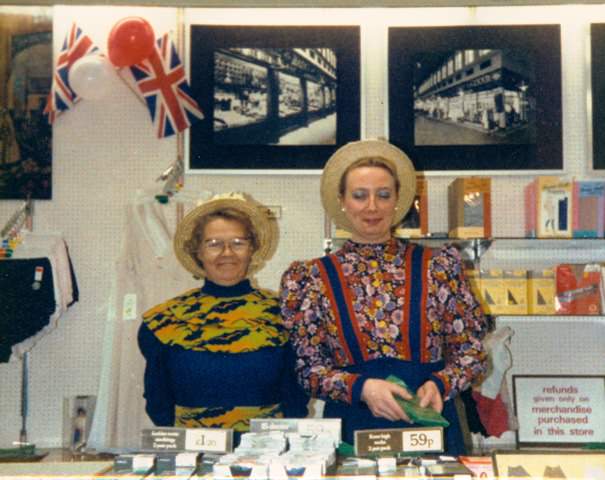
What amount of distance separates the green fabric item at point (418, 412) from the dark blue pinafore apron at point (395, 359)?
166 millimetres

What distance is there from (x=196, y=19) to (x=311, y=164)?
43.6 inches

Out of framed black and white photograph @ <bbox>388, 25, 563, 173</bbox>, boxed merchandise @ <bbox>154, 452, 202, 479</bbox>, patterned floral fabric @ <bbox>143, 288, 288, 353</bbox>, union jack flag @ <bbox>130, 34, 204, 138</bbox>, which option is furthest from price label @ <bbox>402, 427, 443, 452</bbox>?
union jack flag @ <bbox>130, 34, 204, 138</bbox>

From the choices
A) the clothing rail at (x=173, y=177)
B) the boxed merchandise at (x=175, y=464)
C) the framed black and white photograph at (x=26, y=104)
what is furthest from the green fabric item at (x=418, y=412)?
the framed black and white photograph at (x=26, y=104)

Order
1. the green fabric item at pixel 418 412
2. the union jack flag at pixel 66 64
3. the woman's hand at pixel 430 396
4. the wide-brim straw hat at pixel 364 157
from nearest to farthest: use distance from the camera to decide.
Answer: the green fabric item at pixel 418 412 → the woman's hand at pixel 430 396 → the wide-brim straw hat at pixel 364 157 → the union jack flag at pixel 66 64

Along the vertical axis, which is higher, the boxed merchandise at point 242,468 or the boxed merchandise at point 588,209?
the boxed merchandise at point 588,209

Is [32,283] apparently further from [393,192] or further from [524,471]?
[524,471]

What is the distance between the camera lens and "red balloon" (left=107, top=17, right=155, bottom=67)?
14.7 feet

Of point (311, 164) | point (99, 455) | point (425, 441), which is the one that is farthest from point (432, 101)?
point (425, 441)

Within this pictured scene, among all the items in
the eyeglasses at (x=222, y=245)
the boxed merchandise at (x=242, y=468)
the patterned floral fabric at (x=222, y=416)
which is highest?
the eyeglasses at (x=222, y=245)

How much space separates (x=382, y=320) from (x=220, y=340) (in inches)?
20.5

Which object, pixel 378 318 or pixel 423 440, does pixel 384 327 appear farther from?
pixel 423 440

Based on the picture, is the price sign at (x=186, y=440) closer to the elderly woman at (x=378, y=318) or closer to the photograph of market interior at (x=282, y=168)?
the elderly woman at (x=378, y=318)

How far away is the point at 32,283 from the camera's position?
14.3 feet

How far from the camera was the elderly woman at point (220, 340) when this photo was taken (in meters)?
2.38
